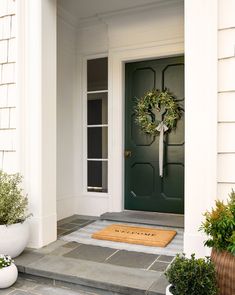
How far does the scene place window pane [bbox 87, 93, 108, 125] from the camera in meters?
4.34

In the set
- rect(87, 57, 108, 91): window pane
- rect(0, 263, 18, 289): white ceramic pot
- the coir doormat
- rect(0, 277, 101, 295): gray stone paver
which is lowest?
rect(0, 277, 101, 295): gray stone paver

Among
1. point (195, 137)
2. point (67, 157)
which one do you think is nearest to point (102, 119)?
point (67, 157)

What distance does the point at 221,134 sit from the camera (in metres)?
2.30

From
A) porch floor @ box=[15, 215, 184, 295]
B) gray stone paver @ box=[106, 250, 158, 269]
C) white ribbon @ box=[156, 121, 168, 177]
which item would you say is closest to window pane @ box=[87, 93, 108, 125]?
white ribbon @ box=[156, 121, 168, 177]

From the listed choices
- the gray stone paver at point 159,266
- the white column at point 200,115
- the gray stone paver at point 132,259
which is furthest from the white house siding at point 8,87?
the white column at point 200,115

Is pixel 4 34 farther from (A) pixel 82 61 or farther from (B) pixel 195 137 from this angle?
(B) pixel 195 137

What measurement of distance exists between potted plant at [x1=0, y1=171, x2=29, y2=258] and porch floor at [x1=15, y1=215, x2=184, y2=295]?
6.1 inches

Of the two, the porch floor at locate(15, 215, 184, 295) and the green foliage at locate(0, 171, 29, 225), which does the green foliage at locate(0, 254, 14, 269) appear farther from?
the green foliage at locate(0, 171, 29, 225)

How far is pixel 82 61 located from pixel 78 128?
99cm

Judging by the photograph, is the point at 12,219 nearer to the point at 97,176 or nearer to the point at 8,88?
the point at 8,88

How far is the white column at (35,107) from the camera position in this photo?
2.96 meters

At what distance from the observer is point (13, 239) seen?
103 inches

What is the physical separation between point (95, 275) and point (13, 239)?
0.81 metres

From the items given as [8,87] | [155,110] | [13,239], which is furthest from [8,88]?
[155,110]
